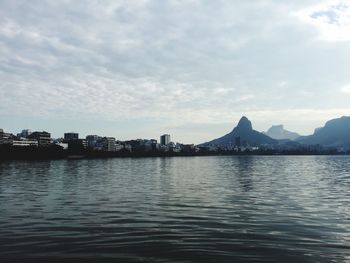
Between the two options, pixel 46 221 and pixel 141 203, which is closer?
pixel 46 221

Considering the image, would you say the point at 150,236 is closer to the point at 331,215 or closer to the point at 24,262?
the point at 24,262

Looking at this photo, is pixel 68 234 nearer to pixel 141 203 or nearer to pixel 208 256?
pixel 208 256

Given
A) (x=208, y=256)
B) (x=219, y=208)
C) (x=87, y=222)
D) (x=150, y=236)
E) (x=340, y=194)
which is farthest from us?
(x=340, y=194)

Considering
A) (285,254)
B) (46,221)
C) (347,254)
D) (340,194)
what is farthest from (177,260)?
(340,194)

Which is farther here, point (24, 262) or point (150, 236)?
point (150, 236)

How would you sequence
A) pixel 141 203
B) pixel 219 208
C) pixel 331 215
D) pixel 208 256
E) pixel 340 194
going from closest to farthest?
pixel 208 256 → pixel 331 215 → pixel 219 208 → pixel 141 203 → pixel 340 194

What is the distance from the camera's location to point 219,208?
44500 millimetres

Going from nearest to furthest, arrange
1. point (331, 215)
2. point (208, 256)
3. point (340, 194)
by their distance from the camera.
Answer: point (208, 256), point (331, 215), point (340, 194)

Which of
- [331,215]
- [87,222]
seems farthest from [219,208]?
[87,222]

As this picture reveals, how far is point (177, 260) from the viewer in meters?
23.0

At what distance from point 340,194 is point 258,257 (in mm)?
41890

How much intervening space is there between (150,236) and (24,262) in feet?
30.4

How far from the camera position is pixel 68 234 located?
97.8 feet

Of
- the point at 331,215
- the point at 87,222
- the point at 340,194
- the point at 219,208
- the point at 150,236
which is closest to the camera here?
the point at 150,236
